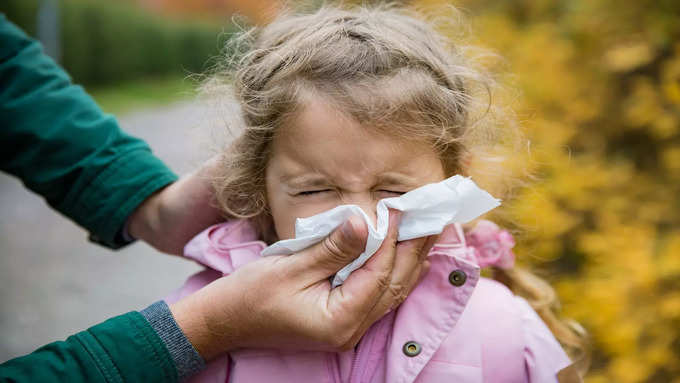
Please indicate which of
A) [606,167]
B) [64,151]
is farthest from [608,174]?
[64,151]

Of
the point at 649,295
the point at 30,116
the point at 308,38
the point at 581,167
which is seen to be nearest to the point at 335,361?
the point at 308,38

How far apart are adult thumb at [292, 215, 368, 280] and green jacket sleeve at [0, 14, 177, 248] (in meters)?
0.73

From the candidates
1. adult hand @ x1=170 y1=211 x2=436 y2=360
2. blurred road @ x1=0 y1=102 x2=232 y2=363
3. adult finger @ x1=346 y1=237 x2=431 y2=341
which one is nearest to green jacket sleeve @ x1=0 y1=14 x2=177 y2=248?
adult hand @ x1=170 y1=211 x2=436 y2=360

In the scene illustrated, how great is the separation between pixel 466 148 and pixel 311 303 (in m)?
0.66

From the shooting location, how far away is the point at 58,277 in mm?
4945

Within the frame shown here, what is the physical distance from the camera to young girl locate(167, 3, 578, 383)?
4.99 feet

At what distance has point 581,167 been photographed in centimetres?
308

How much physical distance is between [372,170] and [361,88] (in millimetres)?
213

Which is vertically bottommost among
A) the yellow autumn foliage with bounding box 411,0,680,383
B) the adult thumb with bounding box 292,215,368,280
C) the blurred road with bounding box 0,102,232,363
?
the blurred road with bounding box 0,102,232,363

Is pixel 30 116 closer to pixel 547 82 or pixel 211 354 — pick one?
pixel 211 354

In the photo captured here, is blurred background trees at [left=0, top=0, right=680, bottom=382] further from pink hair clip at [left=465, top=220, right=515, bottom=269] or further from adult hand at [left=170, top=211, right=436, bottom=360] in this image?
adult hand at [left=170, top=211, right=436, bottom=360]

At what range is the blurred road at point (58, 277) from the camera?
4.16 meters

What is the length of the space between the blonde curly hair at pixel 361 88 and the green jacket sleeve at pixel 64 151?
1.10 feet

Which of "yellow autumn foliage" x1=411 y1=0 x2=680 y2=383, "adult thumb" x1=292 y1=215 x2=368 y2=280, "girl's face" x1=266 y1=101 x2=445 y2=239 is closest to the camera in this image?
"adult thumb" x1=292 y1=215 x2=368 y2=280
